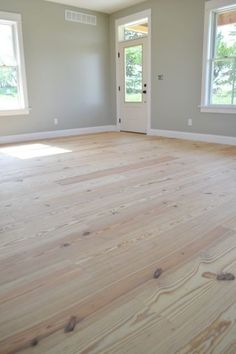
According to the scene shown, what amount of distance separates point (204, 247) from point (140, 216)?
56 cm

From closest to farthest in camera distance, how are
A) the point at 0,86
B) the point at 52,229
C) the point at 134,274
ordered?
the point at 134,274, the point at 52,229, the point at 0,86

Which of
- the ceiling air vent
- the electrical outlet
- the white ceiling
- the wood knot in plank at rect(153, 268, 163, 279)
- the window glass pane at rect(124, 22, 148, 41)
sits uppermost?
the white ceiling

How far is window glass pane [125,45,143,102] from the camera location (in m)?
6.30

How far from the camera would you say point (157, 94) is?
6023 mm

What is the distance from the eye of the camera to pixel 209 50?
501cm

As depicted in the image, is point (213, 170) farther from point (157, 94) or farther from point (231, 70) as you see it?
point (157, 94)

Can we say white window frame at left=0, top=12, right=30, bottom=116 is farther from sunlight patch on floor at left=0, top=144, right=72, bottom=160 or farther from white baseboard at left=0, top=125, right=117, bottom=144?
sunlight patch on floor at left=0, top=144, right=72, bottom=160

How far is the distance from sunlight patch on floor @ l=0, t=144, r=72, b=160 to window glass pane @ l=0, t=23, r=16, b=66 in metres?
1.66

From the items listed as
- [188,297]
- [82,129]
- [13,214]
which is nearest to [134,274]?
[188,297]

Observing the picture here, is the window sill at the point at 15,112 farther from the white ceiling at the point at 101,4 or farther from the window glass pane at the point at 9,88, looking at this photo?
the white ceiling at the point at 101,4

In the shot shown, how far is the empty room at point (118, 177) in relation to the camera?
115 cm

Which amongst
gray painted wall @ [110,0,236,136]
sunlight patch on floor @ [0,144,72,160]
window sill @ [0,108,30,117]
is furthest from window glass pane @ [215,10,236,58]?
window sill @ [0,108,30,117]

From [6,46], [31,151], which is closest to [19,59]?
[6,46]

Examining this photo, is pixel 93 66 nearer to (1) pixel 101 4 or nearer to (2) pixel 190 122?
(1) pixel 101 4
